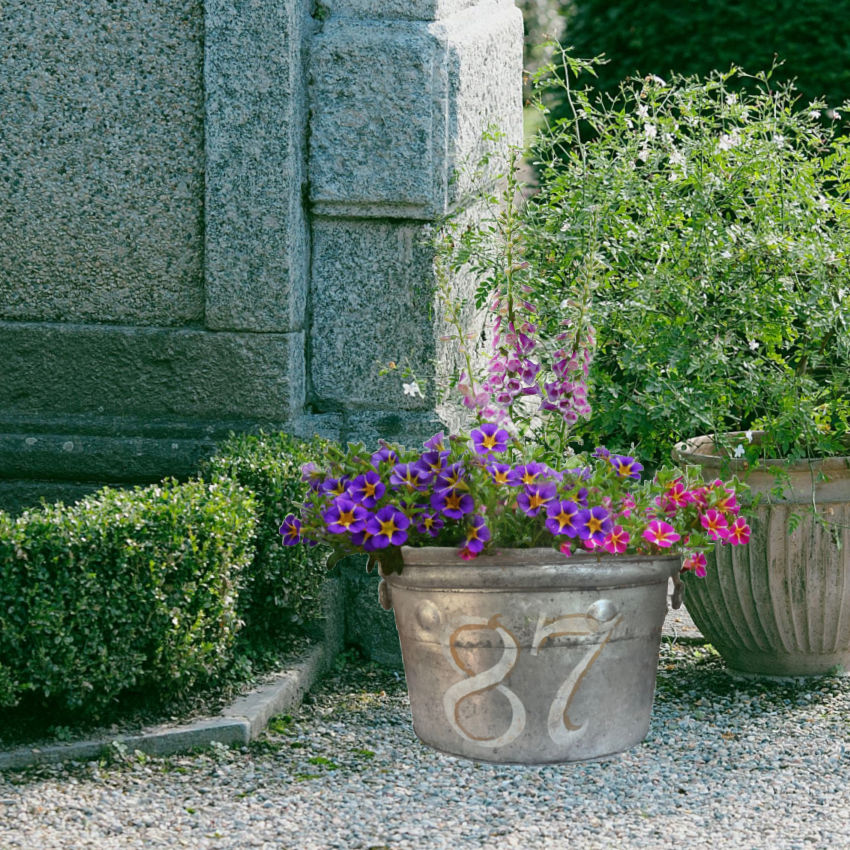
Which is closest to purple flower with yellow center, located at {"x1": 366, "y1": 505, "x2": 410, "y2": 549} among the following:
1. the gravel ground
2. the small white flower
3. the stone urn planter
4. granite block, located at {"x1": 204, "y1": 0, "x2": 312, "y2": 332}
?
the gravel ground

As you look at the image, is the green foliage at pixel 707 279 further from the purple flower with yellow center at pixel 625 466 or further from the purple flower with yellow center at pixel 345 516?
the purple flower with yellow center at pixel 345 516

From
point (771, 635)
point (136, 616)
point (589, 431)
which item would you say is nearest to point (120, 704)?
point (136, 616)

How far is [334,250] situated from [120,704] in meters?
1.55

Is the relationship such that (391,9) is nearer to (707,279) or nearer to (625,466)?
(707,279)

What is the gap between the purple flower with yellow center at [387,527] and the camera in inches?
110

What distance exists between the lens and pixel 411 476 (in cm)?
284

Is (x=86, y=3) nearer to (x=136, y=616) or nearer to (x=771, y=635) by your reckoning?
(x=136, y=616)

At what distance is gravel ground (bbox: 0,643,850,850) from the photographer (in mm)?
2764

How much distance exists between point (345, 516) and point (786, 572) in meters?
1.51

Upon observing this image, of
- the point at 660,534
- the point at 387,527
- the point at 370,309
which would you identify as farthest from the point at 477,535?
the point at 370,309

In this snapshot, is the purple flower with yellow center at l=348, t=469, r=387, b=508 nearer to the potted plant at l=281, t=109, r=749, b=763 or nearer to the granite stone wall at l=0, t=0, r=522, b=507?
the potted plant at l=281, t=109, r=749, b=763

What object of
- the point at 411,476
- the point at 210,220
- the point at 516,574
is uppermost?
the point at 210,220

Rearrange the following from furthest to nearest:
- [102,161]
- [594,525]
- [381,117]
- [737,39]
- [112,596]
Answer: [737,39], [102,161], [381,117], [112,596], [594,525]

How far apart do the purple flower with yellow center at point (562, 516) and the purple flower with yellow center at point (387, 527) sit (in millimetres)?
311
